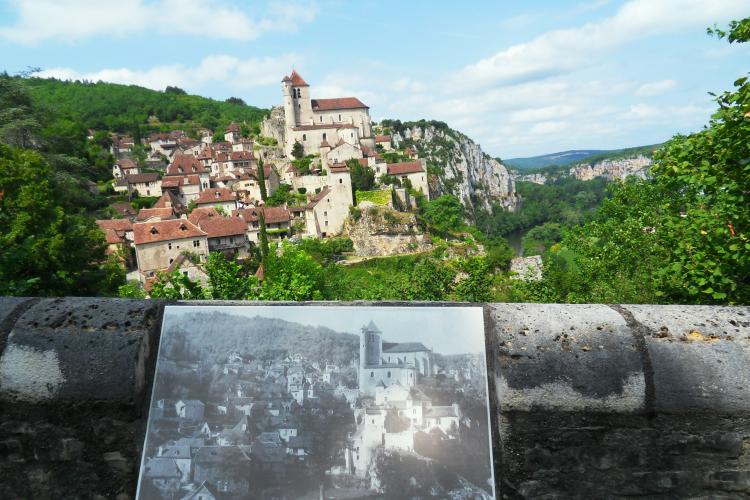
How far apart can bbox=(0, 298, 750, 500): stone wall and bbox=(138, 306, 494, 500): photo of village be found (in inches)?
6.2

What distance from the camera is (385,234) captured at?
54.2 meters

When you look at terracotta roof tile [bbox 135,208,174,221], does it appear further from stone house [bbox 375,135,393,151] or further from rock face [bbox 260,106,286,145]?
stone house [bbox 375,135,393,151]

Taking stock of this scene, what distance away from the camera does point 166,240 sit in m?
41.9

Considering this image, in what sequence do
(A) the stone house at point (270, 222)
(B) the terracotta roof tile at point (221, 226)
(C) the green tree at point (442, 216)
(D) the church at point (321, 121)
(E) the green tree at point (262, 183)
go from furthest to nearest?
(D) the church at point (321, 121), (C) the green tree at point (442, 216), (E) the green tree at point (262, 183), (A) the stone house at point (270, 222), (B) the terracotta roof tile at point (221, 226)

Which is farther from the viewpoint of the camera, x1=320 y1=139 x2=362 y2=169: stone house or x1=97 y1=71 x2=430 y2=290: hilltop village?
x1=320 y1=139 x2=362 y2=169: stone house

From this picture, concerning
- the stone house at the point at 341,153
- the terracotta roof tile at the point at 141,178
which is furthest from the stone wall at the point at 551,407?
the terracotta roof tile at the point at 141,178

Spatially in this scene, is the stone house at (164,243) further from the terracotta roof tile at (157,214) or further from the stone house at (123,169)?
the stone house at (123,169)

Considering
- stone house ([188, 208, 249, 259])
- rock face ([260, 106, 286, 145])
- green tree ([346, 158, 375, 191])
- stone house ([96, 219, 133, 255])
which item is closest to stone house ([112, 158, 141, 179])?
rock face ([260, 106, 286, 145])

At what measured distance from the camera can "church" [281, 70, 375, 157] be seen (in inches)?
2840

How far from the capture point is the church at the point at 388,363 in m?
2.47

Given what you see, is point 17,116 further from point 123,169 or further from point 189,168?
point 123,169

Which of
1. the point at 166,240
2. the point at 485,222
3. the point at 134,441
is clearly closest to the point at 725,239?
the point at 134,441

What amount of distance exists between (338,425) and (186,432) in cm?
78

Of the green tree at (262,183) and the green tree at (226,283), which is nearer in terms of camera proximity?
the green tree at (226,283)
